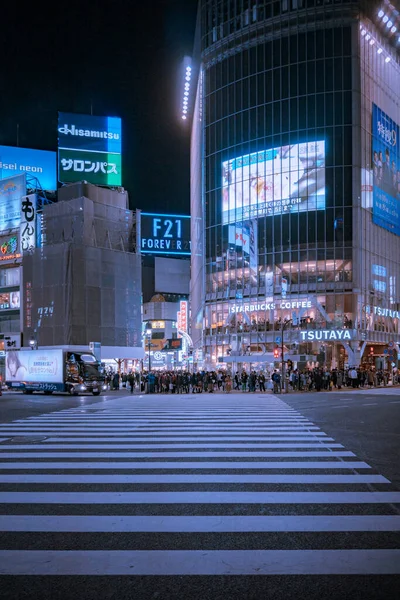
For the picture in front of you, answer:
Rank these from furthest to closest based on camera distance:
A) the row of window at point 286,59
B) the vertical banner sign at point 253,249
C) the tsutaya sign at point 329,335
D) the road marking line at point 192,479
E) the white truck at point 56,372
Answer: the vertical banner sign at point 253,249 → the row of window at point 286,59 → the tsutaya sign at point 329,335 → the white truck at point 56,372 → the road marking line at point 192,479

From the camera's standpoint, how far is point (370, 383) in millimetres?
45031

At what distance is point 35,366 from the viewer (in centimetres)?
3444

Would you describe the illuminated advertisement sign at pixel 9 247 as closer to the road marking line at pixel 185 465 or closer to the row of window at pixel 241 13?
the row of window at pixel 241 13

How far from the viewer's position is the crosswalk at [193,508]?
16.4 ft

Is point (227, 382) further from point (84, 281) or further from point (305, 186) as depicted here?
point (305, 186)

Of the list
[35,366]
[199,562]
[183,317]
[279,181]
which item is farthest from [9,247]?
[199,562]

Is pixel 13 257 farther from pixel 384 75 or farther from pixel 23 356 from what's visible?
pixel 384 75

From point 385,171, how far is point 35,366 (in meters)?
51.9

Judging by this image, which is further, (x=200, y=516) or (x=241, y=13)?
(x=241, y=13)

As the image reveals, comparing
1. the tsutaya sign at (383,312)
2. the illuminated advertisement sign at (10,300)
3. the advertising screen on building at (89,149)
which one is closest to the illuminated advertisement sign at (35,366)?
the illuminated advertisement sign at (10,300)

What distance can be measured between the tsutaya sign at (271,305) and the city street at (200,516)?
160 ft

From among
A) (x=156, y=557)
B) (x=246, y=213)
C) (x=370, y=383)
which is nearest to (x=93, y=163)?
(x=246, y=213)

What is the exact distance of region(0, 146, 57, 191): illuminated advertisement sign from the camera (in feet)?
209

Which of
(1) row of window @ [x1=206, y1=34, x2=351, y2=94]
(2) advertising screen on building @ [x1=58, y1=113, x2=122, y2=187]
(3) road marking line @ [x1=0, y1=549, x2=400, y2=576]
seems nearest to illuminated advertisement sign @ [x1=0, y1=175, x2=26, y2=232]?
(2) advertising screen on building @ [x1=58, y1=113, x2=122, y2=187]
